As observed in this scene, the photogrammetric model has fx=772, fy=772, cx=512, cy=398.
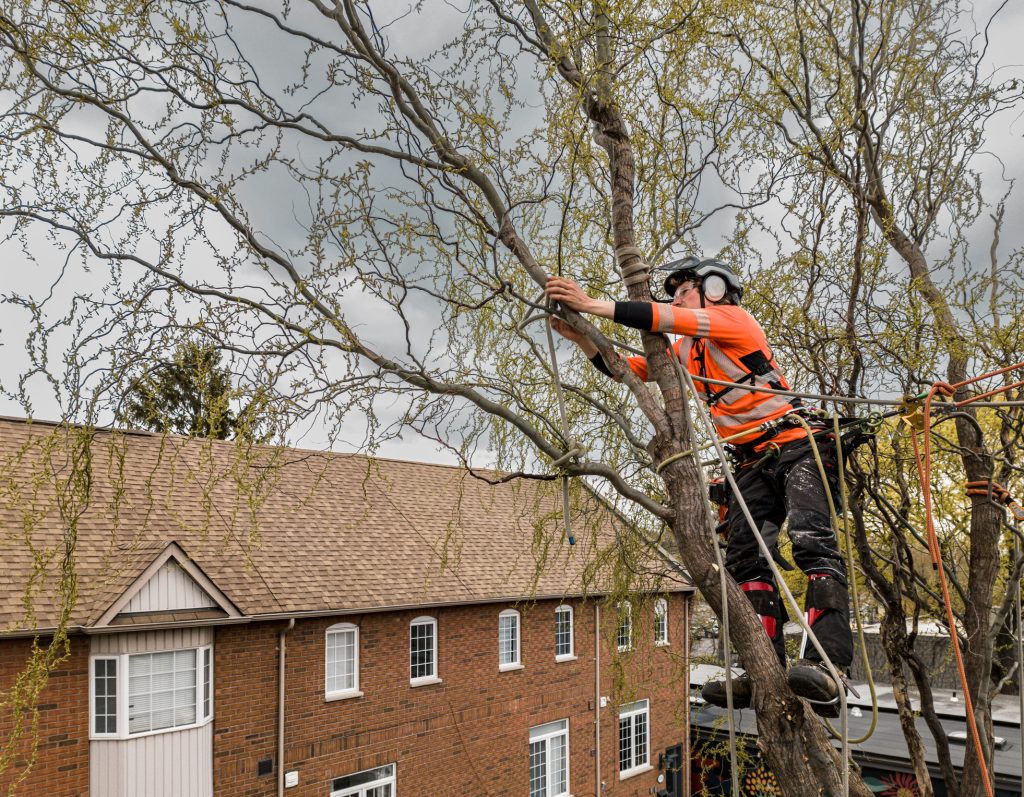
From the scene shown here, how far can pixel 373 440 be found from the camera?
16.4 feet

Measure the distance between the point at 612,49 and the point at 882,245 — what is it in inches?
140

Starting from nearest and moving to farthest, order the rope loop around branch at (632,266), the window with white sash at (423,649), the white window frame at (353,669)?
the rope loop around branch at (632,266), the white window frame at (353,669), the window with white sash at (423,649)

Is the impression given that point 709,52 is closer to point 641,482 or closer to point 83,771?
point 641,482

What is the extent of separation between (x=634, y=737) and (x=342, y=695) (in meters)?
9.63

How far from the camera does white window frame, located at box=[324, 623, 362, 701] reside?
14.1 meters

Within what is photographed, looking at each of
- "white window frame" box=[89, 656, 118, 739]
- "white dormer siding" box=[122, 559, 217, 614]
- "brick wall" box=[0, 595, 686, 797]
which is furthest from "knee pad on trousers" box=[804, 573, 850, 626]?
"white window frame" box=[89, 656, 118, 739]

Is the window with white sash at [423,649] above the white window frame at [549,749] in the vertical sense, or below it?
above

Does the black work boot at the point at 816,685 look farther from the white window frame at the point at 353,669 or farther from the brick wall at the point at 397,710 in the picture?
the white window frame at the point at 353,669

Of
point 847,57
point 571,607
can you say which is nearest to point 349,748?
point 571,607

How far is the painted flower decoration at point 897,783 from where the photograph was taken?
677 inches

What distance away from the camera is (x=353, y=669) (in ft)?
48.0

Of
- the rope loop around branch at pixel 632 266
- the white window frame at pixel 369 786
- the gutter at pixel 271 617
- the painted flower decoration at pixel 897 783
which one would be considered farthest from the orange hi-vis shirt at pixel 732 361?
the painted flower decoration at pixel 897 783

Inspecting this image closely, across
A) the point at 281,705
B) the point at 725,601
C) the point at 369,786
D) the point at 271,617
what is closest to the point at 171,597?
the point at 271,617

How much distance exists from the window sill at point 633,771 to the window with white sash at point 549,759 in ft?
6.88
